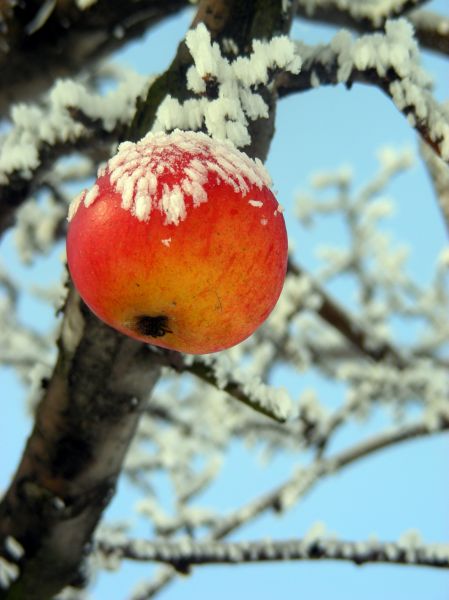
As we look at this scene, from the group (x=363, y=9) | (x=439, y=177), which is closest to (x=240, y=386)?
(x=439, y=177)

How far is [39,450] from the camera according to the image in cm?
168

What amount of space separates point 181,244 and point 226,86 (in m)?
0.47

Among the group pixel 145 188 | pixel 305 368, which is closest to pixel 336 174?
pixel 305 368

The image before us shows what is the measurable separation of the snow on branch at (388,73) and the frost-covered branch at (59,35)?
5.57 ft

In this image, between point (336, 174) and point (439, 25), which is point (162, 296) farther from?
point (336, 174)

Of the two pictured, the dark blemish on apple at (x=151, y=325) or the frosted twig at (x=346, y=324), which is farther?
the frosted twig at (x=346, y=324)

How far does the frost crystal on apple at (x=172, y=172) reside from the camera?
3.08 feet

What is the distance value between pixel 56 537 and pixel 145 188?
1237mm

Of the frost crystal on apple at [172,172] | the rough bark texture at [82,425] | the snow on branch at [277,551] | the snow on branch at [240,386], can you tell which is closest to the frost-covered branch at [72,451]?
the rough bark texture at [82,425]

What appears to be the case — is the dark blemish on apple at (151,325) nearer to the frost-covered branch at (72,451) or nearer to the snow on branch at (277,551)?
the frost-covered branch at (72,451)

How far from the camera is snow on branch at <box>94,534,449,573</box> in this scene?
1.81 meters

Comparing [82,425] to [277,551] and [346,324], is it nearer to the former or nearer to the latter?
[277,551]

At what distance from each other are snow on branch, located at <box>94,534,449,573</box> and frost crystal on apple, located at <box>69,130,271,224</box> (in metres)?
1.29

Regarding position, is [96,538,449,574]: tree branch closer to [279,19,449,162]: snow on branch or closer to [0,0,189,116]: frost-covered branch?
[279,19,449,162]: snow on branch
